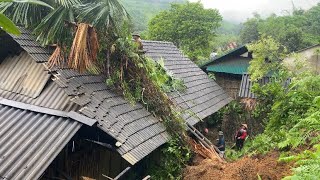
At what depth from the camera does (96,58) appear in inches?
344

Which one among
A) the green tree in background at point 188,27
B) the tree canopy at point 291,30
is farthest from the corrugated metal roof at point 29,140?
the tree canopy at point 291,30

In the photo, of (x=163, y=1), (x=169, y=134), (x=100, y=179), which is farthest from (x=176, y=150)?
(x=163, y=1)

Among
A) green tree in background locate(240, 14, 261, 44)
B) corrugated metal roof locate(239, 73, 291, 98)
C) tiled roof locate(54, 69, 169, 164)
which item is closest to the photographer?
tiled roof locate(54, 69, 169, 164)

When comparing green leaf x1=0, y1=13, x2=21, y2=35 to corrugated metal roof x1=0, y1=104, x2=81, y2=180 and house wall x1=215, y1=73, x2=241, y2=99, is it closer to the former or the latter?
corrugated metal roof x1=0, y1=104, x2=81, y2=180

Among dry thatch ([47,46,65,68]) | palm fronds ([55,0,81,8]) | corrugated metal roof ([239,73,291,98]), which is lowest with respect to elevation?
corrugated metal roof ([239,73,291,98])

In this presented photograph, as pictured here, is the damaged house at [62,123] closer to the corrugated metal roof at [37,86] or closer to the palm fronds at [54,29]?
the corrugated metal roof at [37,86]

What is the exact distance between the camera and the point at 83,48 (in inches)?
314

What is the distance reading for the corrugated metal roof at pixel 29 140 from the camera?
211 inches

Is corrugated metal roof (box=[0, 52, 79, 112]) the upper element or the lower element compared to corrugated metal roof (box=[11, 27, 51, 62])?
lower

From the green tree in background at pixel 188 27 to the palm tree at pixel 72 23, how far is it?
25748 millimetres

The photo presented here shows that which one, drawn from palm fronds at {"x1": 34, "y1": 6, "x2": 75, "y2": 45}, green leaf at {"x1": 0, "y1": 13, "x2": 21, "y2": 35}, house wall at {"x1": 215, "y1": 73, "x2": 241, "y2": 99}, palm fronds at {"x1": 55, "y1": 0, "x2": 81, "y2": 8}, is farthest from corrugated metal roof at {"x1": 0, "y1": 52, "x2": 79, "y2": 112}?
house wall at {"x1": 215, "y1": 73, "x2": 241, "y2": 99}

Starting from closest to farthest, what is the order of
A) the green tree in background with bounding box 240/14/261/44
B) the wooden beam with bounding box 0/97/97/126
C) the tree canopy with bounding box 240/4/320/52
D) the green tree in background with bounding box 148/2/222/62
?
the wooden beam with bounding box 0/97/97/126, the green tree in background with bounding box 148/2/222/62, the tree canopy with bounding box 240/4/320/52, the green tree in background with bounding box 240/14/261/44

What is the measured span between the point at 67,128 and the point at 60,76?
1566mm

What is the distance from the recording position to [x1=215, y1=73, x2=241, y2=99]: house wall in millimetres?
19688
